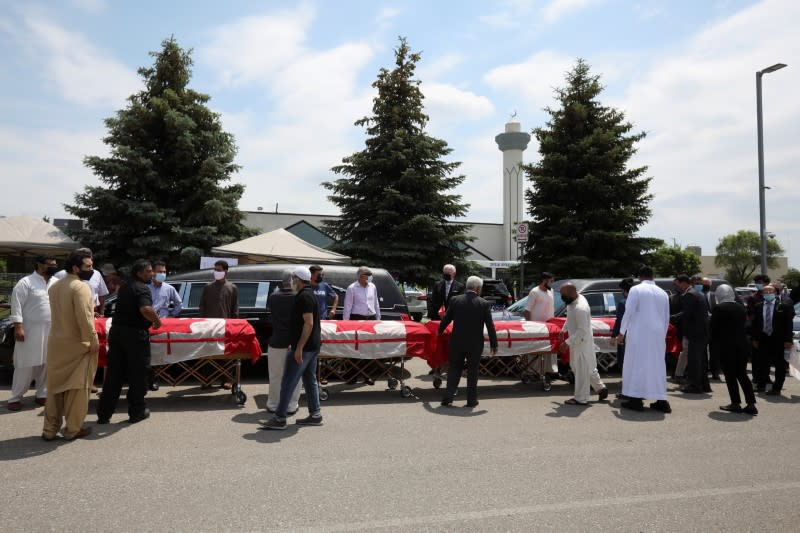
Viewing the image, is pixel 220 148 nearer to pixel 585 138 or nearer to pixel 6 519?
pixel 585 138

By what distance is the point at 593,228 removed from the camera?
23.7 metres

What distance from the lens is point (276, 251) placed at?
1564 cm

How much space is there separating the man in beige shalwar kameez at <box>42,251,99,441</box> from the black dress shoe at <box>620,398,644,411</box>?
6678mm

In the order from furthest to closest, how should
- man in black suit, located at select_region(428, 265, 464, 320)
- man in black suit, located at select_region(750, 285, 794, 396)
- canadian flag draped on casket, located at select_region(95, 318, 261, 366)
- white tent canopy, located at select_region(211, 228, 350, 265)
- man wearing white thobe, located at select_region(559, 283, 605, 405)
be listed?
white tent canopy, located at select_region(211, 228, 350, 265), man in black suit, located at select_region(428, 265, 464, 320), man in black suit, located at select_region(750, 285, 794, 396), man wearing white thobe, located at select_region(559, 283, 605, 405), canadian flag draped on casket, located at select_region(95, 318, 261, 366)

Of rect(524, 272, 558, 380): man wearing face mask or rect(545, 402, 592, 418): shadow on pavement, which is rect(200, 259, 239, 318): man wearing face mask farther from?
rect(545, 402, 592, 418): shadow on pavement

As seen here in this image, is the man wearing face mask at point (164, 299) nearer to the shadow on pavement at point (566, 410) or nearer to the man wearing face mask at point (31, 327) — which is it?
the man wearing face mask at point (31, 327)

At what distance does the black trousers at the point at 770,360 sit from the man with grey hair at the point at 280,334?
7.52 m

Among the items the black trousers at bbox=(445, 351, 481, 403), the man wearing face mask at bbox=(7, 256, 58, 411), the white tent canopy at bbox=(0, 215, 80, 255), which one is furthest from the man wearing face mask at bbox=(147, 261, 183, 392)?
the white tent canopy at bbox=(0, 215, 80, 255)

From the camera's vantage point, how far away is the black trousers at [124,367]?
654cm

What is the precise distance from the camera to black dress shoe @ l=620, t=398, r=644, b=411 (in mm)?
7820

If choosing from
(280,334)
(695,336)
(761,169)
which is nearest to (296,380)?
(280,334)

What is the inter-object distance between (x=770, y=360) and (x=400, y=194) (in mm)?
15587

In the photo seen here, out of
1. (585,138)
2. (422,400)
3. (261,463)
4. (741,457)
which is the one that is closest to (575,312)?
(422,400)

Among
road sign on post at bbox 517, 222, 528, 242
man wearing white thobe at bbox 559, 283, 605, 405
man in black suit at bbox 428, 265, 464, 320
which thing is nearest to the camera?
man wearing white thobe at bbox 559, 283, 605, 405
